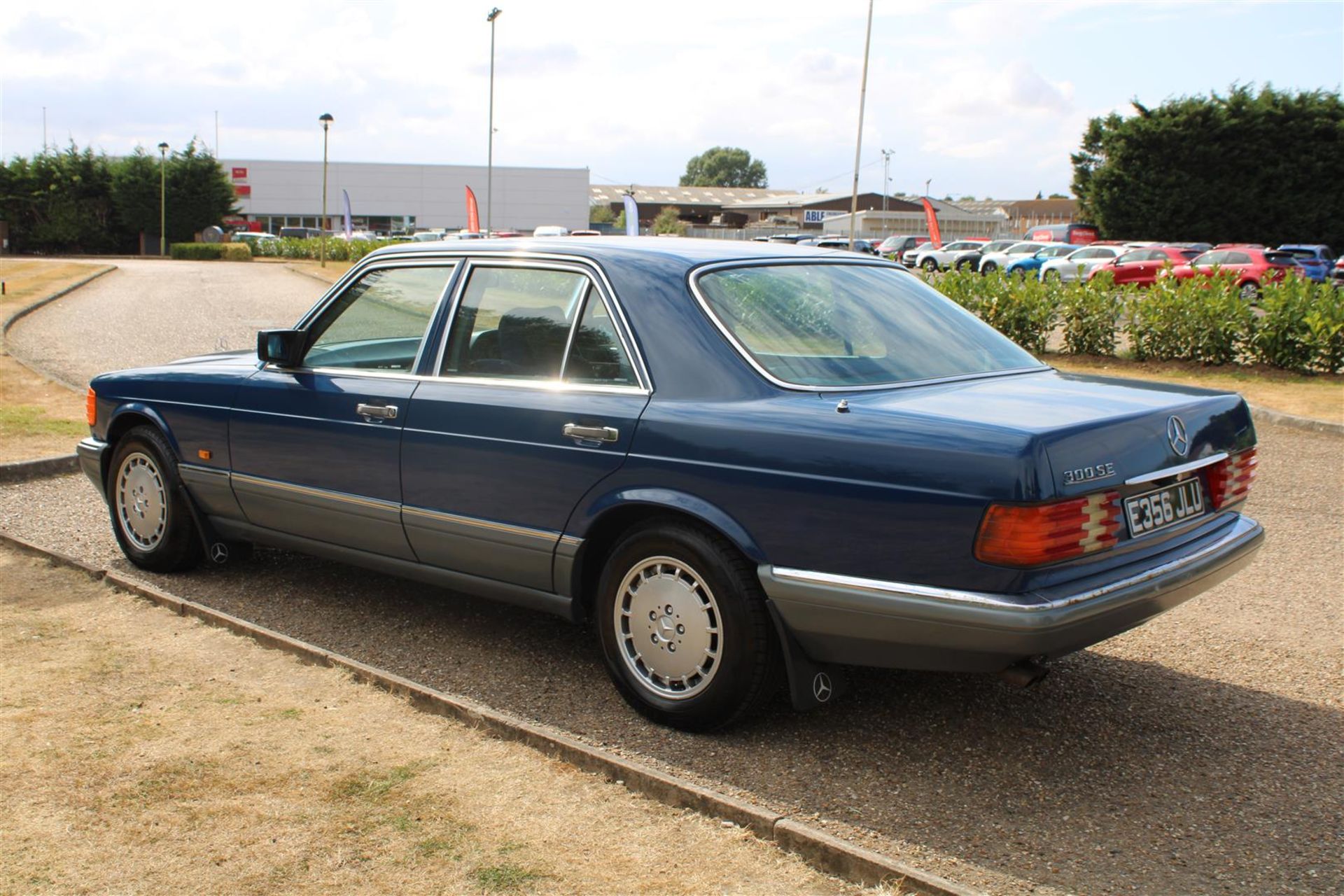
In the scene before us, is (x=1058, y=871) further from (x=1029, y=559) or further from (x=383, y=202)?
(x=383, y=202)

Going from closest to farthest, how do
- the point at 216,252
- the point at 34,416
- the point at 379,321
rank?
1. the point at 379,321
2. the point at 34,416
3. the point at 216,252

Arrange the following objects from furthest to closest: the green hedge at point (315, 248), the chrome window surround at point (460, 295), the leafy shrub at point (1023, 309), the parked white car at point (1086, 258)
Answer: the green hedge at point (315, 248) < the parked white car at point (1086, 258) < the leafy shrub at point (1023, 309) < the chrome window surround at point (460, 295)

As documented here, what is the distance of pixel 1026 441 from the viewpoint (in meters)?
3.31

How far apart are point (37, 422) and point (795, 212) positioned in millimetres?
100861

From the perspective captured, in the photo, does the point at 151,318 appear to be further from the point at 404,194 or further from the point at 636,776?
the point at 404,194

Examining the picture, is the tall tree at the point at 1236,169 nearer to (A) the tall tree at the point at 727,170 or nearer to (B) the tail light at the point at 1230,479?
(B) the tail light at the point at 1230,479

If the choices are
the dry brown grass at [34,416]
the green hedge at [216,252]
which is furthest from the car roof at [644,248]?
the green hedge at [216,252]

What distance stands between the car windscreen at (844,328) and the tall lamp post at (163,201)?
64.6m

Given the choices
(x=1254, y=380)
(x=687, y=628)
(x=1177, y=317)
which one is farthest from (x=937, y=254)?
(x=687, y=628)

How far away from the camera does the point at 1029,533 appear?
3.30m

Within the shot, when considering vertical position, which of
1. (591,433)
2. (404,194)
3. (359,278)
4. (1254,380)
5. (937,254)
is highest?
(404,194)

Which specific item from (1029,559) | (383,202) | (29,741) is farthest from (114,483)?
(383,202)

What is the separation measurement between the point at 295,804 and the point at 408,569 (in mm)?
1533

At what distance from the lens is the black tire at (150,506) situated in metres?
5.92
